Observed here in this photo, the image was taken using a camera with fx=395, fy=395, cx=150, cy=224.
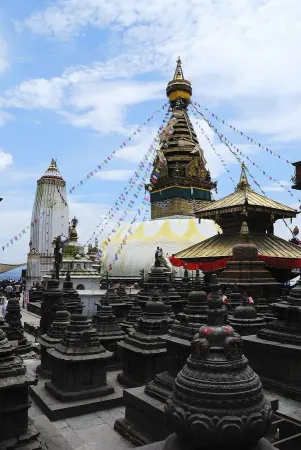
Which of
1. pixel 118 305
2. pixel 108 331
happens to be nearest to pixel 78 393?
pixel 108 331

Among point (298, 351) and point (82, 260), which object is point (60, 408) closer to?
point (298, 351)

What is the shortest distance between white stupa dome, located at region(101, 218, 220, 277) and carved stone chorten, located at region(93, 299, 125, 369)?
20.6 meters

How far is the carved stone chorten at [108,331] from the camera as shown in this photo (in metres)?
9.17

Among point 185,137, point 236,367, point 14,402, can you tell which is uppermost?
point 185,137

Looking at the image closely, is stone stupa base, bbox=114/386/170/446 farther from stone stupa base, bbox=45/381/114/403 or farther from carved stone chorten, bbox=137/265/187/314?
carved stone chorten, bbox=137/265/187/314

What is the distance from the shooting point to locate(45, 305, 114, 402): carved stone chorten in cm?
686

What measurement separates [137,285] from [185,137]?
56.8ft

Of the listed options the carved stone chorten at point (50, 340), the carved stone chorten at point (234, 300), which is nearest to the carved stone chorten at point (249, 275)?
the carved stone chorten at point (234, 300)

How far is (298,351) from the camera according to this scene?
5555 millimetres

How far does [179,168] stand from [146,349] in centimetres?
3191

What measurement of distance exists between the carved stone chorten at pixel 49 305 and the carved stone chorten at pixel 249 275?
5.94 meters

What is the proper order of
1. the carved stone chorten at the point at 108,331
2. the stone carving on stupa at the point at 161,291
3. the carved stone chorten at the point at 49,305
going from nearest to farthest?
the carved stone chorten at the point at 108,331, the carved stone chorten at the point at 49,305, the stone carving on stupa at the point at 161,291

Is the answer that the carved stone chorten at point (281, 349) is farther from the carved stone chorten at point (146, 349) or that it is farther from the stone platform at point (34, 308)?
the stone platform at point (34, 308)

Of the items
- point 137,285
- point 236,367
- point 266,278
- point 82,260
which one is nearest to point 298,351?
point 236,367
